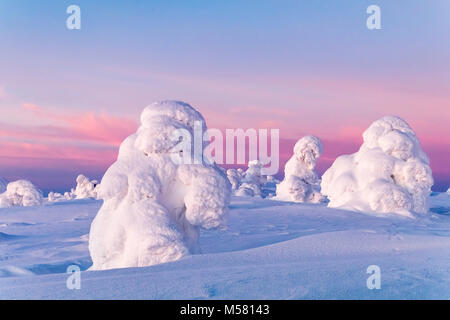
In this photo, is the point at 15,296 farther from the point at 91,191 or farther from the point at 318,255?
the point at 91,191

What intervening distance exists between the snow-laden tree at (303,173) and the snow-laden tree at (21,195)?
38.1ft

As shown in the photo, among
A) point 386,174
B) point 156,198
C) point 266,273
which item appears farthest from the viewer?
point 386,174

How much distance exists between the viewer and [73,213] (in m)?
15.4

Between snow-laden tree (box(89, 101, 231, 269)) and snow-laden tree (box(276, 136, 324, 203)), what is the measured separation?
1563 cm

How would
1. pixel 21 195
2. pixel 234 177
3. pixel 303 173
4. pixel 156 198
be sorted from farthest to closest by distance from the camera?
pixel 234 177 < pixel 303 173 < pixel 21 195 < pixel 156 198

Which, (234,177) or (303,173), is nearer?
(303,173)

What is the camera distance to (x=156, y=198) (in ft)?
20.7

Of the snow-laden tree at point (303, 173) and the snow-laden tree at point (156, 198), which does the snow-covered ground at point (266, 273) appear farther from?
the snow-laden tree at point (303, 173)

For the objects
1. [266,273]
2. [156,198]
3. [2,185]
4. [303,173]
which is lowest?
Answer: [266,273]

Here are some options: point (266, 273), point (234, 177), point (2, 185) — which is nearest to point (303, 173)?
point (2, 185)

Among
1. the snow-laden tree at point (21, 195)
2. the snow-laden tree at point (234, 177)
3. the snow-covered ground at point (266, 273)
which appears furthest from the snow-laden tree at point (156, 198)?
the snow-laden tree at point (234, 177)

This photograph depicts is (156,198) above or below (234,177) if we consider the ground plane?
below

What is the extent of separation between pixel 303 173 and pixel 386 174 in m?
6.20

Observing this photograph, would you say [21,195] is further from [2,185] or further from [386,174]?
[386,174]
